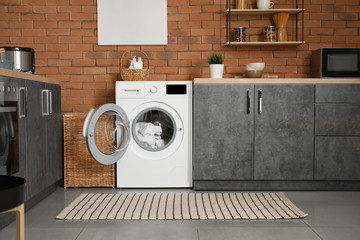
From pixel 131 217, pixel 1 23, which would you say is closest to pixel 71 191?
pixel 131 217

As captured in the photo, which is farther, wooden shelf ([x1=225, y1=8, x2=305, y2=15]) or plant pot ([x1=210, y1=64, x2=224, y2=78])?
wooden shelf ([x1=225, y1=8, x2=305, y2=15])

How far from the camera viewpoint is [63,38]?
13.1 ft

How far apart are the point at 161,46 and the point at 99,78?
720mm

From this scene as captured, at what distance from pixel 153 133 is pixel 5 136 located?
145 cm

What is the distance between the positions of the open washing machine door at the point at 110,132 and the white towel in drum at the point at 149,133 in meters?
0.15

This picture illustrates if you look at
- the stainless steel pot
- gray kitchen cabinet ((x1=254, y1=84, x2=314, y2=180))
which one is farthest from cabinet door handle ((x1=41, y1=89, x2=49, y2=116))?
gray kitchen cabinet ((x1=254, y1=84, x2=314, y2=180))

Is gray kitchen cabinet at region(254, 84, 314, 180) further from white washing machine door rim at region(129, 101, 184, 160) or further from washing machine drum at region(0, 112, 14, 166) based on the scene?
washing machine drum at region(0, 112, 14, 166)

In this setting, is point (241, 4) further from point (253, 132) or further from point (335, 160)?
point (335, 160)

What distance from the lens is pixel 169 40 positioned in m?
4.00

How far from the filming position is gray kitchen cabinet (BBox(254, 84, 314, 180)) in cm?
346

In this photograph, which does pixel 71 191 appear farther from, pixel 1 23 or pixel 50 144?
pixel 1 23

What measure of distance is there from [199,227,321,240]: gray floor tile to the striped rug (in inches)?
8.4

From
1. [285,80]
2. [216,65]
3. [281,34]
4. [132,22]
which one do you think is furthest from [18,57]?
[281,34]

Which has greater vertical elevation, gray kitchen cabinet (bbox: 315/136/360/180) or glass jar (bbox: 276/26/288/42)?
glass jar (bbox: 276/26/288/42)
